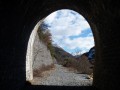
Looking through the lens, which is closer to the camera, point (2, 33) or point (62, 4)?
point (2, 33)

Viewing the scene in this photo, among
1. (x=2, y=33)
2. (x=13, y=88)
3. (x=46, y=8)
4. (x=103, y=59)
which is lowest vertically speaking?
(x=13, y=88)

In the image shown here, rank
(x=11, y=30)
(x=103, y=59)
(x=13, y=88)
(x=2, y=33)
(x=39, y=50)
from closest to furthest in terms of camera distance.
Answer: (x=2, y=33), (x=11, y=30), (x=13, y=88), (x=103, y=59), (x=39, y=50)

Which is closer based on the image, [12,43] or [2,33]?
[2,33]

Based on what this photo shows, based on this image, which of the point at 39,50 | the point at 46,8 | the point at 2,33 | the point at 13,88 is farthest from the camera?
→ the point at 39,50

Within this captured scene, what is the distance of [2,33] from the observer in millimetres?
8055

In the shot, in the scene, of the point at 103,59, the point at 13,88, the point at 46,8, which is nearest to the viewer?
the point at 13,88

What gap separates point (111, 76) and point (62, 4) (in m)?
6.30

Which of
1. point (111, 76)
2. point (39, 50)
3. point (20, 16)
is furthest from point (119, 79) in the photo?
point (39, 50)

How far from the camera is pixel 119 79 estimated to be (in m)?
8.15

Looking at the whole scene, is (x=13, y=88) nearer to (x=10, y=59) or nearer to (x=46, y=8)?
(x=10, y=59)

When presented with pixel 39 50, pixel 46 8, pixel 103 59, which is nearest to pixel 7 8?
pixel 103 59

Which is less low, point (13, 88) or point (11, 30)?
point (11, 30)

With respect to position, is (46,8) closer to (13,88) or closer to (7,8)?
(13,88)

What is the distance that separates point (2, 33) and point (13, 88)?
2631 mm
